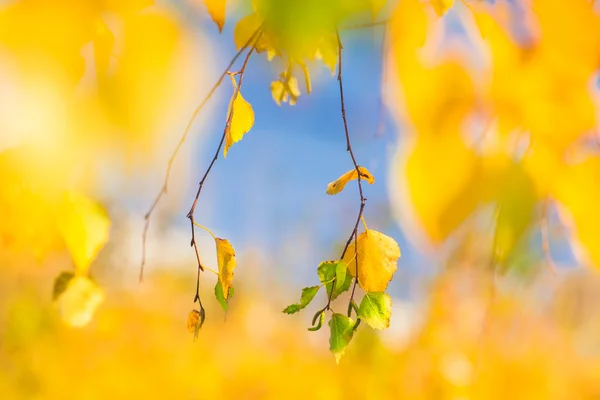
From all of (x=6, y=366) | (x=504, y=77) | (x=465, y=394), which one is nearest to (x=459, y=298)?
(x=465, y=394)

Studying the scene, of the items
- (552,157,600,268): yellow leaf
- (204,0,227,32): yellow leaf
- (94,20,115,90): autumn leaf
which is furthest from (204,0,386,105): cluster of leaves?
(552,157,600,268): yellow leaf

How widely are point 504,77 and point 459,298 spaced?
1592 mm

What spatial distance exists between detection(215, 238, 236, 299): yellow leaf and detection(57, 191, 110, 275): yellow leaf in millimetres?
124

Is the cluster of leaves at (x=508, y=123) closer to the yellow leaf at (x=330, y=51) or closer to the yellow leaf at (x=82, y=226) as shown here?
the yellow leaf at (x=330, y=51)

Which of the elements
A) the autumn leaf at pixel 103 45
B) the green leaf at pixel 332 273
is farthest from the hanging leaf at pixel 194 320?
the autumn leaf at pixel 103 45

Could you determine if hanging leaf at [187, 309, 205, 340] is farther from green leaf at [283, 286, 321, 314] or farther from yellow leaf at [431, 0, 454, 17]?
yellow leaf at [431, 0, 454, 17]

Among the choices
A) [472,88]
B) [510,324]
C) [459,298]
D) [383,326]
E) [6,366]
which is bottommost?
[510,324]

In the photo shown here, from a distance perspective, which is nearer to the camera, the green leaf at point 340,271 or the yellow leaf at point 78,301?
the green leaf at point 340,271

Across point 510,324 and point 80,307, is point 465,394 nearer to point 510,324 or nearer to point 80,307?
point 510,324

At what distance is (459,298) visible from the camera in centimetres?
197

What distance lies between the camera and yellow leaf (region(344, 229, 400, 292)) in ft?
1.32

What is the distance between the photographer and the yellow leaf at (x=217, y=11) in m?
0.42

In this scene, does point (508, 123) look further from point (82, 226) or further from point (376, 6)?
point (82, 226)

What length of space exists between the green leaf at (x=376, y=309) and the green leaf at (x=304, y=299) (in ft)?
0.12
